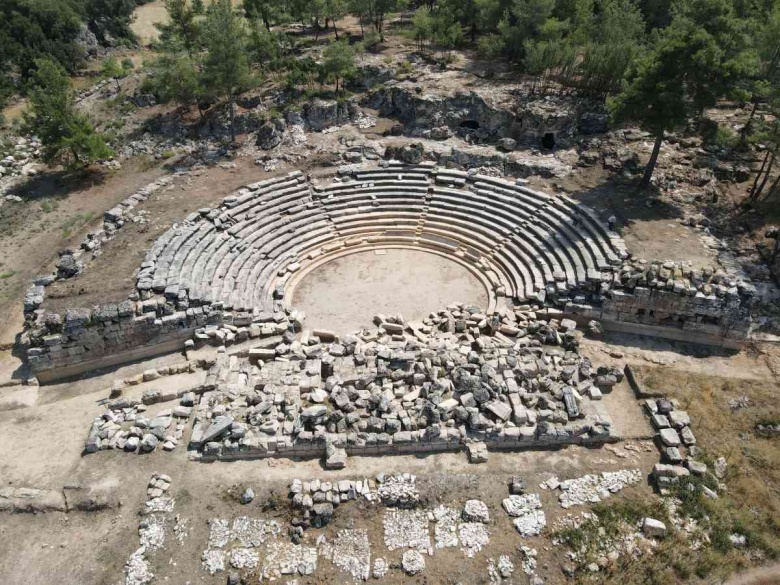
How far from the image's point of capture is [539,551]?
14.6m

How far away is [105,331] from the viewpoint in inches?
818

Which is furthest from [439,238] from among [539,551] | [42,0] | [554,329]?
[42,0]

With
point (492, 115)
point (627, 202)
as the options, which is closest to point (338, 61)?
point (492, 115)

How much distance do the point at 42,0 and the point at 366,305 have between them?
46213 millimetres

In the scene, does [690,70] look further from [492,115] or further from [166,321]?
[166,321]

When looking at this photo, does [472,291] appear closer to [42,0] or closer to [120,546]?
[120,546]

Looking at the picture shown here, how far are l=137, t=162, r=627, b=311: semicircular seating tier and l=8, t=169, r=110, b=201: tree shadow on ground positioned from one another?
998 centimetres

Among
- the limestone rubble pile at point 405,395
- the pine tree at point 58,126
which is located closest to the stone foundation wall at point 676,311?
the limestone rubble pile at point 405,395

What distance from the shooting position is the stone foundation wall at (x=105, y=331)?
66.7 feet

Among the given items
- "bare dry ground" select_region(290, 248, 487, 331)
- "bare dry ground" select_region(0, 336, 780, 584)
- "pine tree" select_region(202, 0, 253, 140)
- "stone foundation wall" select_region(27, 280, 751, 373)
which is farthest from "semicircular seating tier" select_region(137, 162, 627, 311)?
"pine tree" select_region(202, 0, 253, 140)

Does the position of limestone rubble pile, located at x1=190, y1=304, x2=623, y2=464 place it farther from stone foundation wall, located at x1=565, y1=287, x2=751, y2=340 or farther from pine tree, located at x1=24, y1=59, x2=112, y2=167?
pine tree, located at x1=24, y1=59, x2=112, y2=167

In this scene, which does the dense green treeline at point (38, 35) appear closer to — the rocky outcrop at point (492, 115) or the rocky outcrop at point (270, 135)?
the rocky outcrop at point (270, 135)

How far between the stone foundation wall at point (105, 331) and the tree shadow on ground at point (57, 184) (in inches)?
522

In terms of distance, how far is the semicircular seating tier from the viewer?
23.8 m
